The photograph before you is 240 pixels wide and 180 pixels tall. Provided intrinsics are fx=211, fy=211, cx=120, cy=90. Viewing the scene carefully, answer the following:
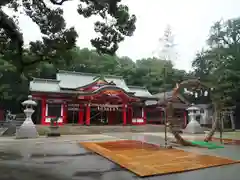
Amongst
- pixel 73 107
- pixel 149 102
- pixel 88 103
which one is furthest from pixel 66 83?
pixel 149 102

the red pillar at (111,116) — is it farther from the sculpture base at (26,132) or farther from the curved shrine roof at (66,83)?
the sculpture base at (26,132)

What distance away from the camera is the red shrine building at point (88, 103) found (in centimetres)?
2117

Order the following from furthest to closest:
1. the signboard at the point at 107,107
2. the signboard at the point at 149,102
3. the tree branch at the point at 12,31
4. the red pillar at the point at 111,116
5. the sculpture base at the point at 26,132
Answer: the signboard at the point at 149,102 → the red pillar at the point at 111,116 → the signboard at the point at 107,107 → the sculpture base at the point at 26,132 → the tree branch at the point at 12,31

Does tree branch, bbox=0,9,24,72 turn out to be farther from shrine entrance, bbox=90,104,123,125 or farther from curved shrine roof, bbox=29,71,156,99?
shrine entrance, bbox=90,104,123,125

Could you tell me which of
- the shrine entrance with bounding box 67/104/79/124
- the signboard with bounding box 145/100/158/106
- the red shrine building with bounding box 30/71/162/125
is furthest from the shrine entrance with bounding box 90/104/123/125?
the signboard with bounding box 145/100/158/106

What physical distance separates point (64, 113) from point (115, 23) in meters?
16.4

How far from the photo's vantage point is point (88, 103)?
22.2 meters

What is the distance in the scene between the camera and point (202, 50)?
36844 millimetres

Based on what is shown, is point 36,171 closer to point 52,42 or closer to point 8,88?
point 52,42

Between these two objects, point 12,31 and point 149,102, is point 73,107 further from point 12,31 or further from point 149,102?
point 12,31

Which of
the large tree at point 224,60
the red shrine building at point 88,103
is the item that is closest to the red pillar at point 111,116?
the red shrine building at point 88,103

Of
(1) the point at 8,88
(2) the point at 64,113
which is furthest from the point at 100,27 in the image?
(1) the point at 8,88

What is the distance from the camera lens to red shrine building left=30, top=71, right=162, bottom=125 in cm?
2117

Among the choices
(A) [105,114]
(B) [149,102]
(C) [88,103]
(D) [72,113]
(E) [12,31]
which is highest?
(E) [12,31]
